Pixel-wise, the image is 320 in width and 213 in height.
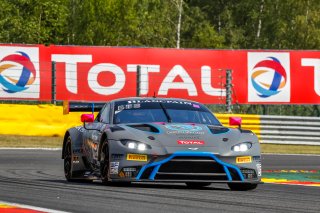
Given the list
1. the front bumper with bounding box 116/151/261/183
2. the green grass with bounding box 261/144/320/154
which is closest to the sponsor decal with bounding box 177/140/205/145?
the front bumper with bounding box 116/151/261/183

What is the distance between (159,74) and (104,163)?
1744cm

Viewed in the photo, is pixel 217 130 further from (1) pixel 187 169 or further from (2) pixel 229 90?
(2) pixel 229 90

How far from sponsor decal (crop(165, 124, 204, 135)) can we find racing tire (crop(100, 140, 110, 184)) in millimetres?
761

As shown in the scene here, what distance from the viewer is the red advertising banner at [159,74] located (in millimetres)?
29219

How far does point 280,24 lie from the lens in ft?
206

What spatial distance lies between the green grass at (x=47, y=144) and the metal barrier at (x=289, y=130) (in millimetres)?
191

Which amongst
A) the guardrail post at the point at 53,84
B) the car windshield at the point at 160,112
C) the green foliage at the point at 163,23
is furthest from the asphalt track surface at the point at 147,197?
the green foliage at the point at 163,23

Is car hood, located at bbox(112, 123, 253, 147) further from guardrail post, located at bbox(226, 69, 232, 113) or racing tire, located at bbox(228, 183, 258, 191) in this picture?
guardrail post, located at bbox(226, 69, 232, 113)

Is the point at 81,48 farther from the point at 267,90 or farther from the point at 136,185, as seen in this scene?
the point at 136,185

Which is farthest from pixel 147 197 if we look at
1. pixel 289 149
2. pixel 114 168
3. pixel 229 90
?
pixel 229 90

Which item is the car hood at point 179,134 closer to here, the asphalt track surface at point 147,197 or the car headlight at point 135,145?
→ the car headlight at point 135,145

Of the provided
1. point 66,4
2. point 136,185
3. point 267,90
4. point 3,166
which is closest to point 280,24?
A: point 66,4

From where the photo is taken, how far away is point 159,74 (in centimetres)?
3005

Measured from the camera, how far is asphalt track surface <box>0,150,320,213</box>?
32.9 ft
